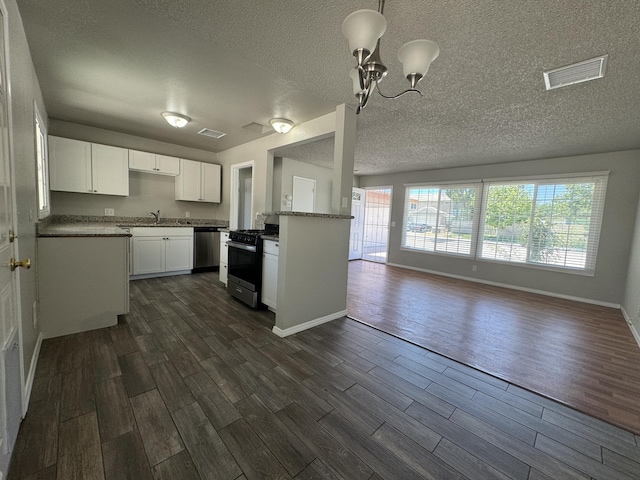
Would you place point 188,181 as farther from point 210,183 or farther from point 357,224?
point 357,224

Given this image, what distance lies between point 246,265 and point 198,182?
2.74 m

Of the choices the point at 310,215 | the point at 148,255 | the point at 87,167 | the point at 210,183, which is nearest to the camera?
the point at 310,215

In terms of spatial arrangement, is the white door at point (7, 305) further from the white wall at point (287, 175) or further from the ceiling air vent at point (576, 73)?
the white wall at point (287, 175)

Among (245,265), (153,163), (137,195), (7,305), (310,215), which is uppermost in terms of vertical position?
(153,163)

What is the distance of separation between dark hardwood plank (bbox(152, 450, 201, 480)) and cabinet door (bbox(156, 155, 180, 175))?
4.64 meters

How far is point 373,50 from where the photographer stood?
129 centimetres

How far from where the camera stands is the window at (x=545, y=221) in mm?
4258

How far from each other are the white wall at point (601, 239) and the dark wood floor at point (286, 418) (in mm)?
3753

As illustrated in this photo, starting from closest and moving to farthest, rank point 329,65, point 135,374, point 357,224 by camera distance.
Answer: point 135,374 < point 329,65 < point 357,224

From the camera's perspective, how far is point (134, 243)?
416 cm

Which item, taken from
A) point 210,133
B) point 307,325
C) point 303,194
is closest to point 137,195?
point 210,133

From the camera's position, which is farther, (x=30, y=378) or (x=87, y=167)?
(x=87, y=167)

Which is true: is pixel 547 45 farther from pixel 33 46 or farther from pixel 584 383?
pixel 33 46

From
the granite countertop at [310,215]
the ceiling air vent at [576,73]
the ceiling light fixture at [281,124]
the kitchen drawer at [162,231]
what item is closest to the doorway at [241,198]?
the kitchen drawer at [162,231]
